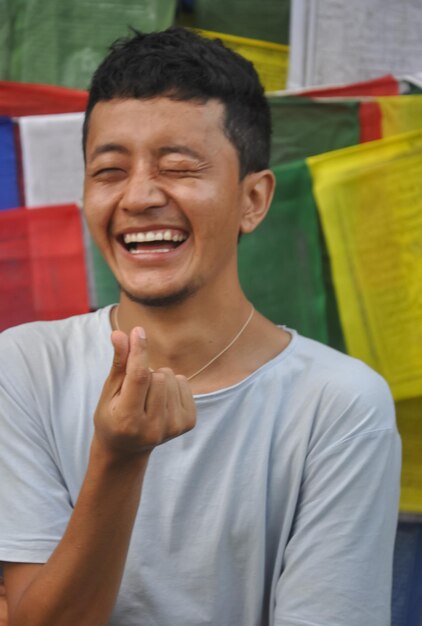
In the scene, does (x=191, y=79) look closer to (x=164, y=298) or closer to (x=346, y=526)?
(x=164, y=298)

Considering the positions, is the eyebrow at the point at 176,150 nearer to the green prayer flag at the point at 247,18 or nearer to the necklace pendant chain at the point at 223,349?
the necklace pendant chain at the point at 223,349

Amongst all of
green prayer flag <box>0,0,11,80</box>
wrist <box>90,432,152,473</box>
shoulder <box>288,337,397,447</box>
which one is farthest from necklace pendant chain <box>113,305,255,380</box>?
green prayer flag <box>0,0,11,80</box>

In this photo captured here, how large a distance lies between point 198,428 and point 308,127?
2.83 ft

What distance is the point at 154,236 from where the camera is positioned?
168cm

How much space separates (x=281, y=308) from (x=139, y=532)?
2.44 ft

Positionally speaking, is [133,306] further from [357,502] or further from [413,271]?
[413,271]

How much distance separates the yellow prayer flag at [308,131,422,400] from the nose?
645 millimetres

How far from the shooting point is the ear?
183 centimetres

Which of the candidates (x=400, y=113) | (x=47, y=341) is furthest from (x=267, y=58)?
(x=47, y=341)

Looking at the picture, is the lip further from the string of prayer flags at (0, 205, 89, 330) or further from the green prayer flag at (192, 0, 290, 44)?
the green prayer flag at (192, 0, 290, 44)

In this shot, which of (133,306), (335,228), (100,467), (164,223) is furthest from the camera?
(335,228)

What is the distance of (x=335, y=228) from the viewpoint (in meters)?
2.22

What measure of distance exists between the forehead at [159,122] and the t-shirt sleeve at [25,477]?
1.48 feet

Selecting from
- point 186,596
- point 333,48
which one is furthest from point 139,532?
point 333,48
